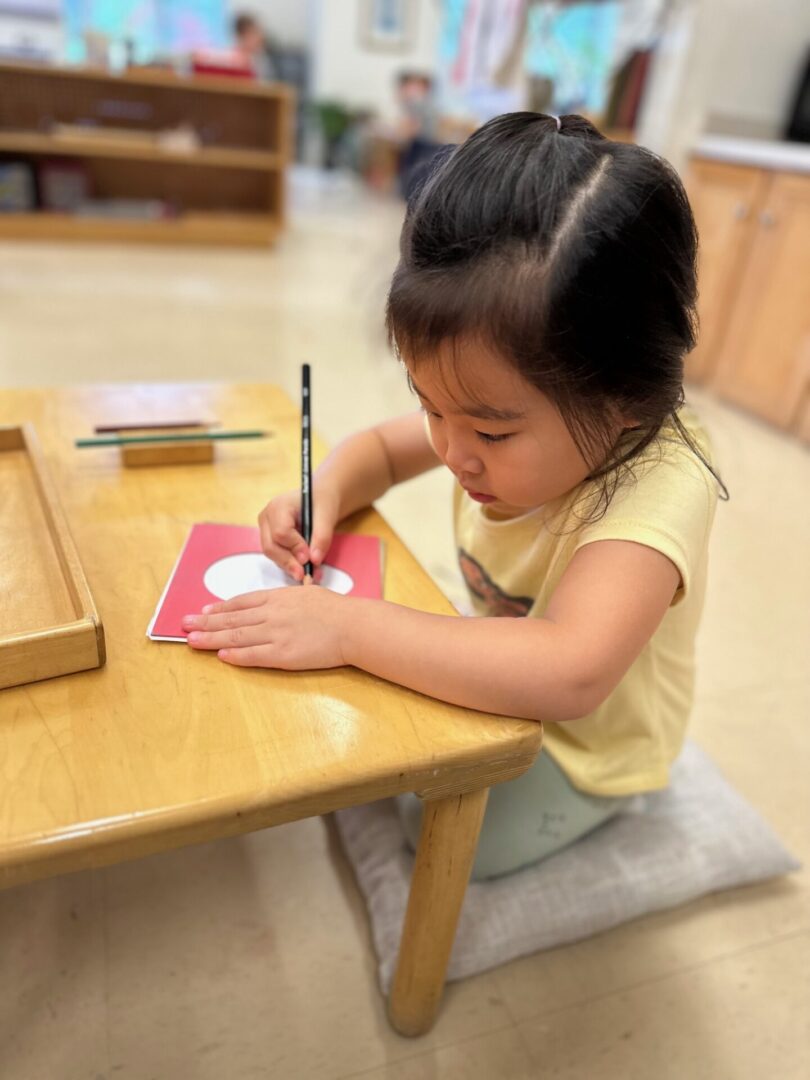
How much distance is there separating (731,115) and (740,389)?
1039mm

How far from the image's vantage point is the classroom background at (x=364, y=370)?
2.55 feet

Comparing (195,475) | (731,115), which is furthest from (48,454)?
(731,115)

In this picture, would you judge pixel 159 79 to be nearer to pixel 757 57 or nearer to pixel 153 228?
pixel 153 228

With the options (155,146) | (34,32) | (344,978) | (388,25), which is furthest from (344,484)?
(34,32)

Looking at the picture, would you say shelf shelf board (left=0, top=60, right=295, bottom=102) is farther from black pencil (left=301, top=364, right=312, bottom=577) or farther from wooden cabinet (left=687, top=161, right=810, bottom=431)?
black pencil (left=301, top=364, right=312, bottom=577)

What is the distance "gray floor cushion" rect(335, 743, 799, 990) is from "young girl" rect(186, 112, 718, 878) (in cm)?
41

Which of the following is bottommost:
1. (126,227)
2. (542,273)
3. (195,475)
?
(126,227)

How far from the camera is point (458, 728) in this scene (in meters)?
0.51

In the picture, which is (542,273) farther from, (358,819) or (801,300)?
(801,300)

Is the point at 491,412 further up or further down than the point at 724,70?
further down

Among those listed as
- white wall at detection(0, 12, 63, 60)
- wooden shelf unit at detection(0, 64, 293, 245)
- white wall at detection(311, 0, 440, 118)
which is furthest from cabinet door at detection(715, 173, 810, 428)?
white wall at detection(0, 12, 63, 60)

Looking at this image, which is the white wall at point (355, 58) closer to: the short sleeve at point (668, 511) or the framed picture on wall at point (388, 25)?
the framed picture on wall at point (388, 25)

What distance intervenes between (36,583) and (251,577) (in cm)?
17

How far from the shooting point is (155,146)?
379cm
